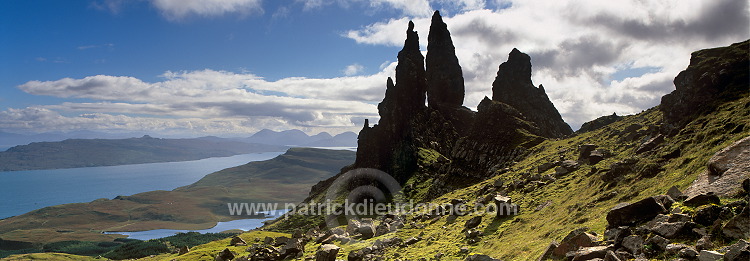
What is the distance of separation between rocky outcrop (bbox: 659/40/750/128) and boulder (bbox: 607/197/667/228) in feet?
98.5

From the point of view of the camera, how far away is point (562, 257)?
2305cm

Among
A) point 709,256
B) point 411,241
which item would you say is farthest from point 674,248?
point 411,241

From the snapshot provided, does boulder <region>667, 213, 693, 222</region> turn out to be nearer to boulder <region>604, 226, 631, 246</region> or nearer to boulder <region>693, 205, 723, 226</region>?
boulder <region>693, 205, 723, 226</region>

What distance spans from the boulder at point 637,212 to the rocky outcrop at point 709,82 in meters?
30.0

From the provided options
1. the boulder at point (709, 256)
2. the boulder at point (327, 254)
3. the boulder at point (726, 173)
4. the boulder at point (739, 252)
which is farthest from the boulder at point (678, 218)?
the boulder at point (327, 254)

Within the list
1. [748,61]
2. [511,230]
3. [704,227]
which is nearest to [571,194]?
[511,230]

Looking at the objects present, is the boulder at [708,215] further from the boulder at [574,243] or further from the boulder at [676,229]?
the boulder at [574,243]

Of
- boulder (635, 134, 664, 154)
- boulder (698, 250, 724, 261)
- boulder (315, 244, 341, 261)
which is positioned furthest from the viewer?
boulder (315, 244, 341, 261)

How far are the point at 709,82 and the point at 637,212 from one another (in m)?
36.6

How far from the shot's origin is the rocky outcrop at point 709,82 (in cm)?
4241

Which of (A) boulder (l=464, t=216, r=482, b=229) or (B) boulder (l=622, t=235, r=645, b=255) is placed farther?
(A) boulder (l=464, t=216, r=482, b=229)

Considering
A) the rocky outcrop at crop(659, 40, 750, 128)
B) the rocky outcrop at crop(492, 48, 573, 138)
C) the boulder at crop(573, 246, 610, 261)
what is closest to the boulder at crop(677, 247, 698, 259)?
the boulder at crop(573, 246, 610, 261)

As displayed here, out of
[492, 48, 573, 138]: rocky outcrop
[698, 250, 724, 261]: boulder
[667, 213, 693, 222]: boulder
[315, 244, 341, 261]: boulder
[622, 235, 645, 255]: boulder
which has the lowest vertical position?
[315, 244, 341, 261]: boulder

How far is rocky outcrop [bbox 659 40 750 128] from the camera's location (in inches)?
1670
